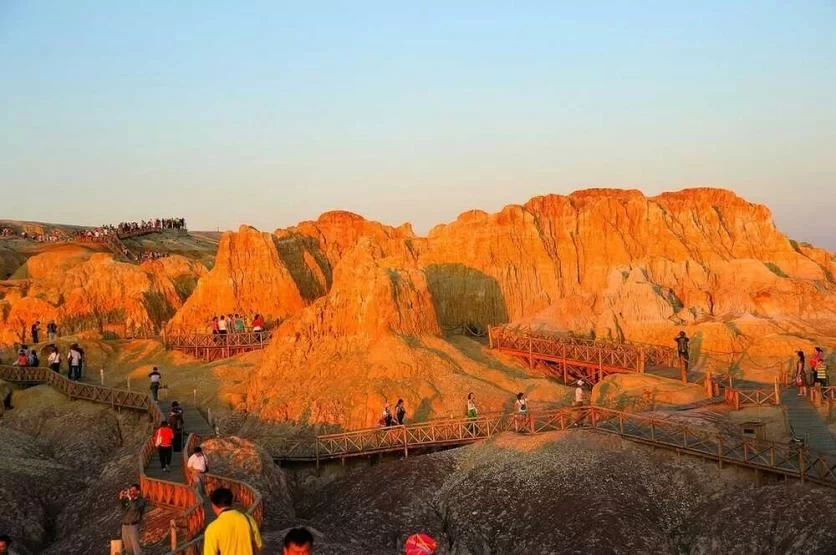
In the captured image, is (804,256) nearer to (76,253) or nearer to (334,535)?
(334,535)

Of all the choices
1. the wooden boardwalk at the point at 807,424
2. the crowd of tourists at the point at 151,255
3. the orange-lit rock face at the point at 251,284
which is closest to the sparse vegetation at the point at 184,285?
the orange-lit rock face at the point at 251,284

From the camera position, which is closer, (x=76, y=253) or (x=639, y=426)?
(x=639, y=426)

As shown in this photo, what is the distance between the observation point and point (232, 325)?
54344 millimetres

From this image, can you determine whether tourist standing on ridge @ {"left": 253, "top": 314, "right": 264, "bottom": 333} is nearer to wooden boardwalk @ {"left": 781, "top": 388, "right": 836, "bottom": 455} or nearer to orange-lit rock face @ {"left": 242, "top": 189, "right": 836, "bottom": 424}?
orange-lit rock face @ {"left": 242, "top": 189, "right": 836, "bottom": 424}

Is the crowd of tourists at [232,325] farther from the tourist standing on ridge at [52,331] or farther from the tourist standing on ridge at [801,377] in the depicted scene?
the tourist standing on ridge at [801,377]

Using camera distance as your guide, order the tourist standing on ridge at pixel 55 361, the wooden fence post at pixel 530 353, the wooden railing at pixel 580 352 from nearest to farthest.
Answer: the wooden railing at pixel 580 352, the tourist standing on ridge at pixel 55 361, the wooden fence post at pixel 530 353

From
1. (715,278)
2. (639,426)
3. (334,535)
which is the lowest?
(334,535)

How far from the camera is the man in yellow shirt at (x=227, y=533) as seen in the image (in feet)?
42.2

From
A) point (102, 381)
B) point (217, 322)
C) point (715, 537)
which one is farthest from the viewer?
point (217, 322)

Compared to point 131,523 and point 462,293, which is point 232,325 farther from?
point 131,523

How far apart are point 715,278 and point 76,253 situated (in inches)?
2063

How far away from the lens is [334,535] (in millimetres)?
27484

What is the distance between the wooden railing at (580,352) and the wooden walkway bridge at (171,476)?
15.1m

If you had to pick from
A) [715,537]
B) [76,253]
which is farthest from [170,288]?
[715,537]
